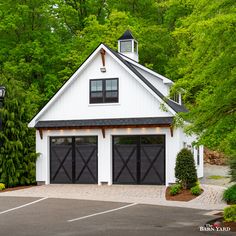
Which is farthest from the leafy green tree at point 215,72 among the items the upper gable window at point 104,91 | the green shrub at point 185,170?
the upper gable window at point 104,91

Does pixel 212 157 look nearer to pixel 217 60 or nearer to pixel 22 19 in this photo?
pixel 22 19

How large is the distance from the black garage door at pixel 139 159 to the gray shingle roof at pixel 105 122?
968 mm

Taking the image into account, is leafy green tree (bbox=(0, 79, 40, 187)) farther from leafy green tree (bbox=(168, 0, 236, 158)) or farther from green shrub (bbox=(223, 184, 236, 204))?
leafy green tree (bbox=(168, 0, 236, 158))

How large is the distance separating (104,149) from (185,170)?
5682mm

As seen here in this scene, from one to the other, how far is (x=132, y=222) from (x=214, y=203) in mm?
5966

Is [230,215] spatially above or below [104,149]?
below

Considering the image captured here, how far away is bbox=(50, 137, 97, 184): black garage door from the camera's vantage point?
27625 mm

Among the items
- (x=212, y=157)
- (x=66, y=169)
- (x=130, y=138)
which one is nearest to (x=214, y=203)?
(x=130, y=138)

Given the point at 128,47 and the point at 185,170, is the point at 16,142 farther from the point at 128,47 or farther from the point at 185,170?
the point at 128,47

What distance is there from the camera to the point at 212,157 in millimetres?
41031

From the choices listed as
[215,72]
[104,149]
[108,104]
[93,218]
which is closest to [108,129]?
[104,149]

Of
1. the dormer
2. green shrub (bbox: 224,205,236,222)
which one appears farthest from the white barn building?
green shrub (bbox: 224,205,236,222)

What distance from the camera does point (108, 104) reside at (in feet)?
90.3

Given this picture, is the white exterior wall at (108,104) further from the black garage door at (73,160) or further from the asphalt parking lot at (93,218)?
the asphalt parking lot at (93,218)
